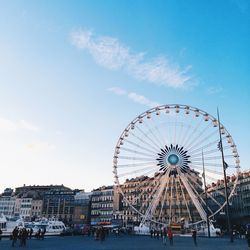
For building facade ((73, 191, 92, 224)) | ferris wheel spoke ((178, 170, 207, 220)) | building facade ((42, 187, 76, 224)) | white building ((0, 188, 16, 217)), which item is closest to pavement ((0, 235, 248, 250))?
ferris wheel spoke ((178, 170, 207, 220))

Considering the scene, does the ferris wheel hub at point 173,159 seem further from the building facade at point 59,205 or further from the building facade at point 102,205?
the building facade at point 59,205

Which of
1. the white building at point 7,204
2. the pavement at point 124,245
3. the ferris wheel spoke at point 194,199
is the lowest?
the pavement at point 124,245

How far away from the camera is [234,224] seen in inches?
4055

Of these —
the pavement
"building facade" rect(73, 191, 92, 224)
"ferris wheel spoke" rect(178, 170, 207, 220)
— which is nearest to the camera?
the pavement

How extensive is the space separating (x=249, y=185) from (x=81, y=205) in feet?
242

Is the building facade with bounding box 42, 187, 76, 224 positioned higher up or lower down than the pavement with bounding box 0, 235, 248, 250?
higher up

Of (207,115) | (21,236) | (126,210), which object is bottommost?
(21,236)

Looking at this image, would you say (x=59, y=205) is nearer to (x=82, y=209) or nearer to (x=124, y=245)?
(x=82, y=209)

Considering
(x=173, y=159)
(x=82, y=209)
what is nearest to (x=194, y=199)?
(x=173, y=159)

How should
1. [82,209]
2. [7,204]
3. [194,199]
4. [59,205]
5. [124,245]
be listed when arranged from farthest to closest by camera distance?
[7,204] < [59,205] < [82,209] < [194,199] < [124,245]

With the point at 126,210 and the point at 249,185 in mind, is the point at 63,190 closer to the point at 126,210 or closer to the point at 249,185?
the point at 126,210

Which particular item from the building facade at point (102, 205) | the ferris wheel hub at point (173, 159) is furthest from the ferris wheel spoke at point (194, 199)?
the building facade at point (102, 205)

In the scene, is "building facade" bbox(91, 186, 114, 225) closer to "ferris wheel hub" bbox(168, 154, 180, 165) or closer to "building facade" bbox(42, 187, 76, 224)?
"building facade" bbox(42, 187, 76, 224)

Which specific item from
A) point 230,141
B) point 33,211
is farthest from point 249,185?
point 33,211
